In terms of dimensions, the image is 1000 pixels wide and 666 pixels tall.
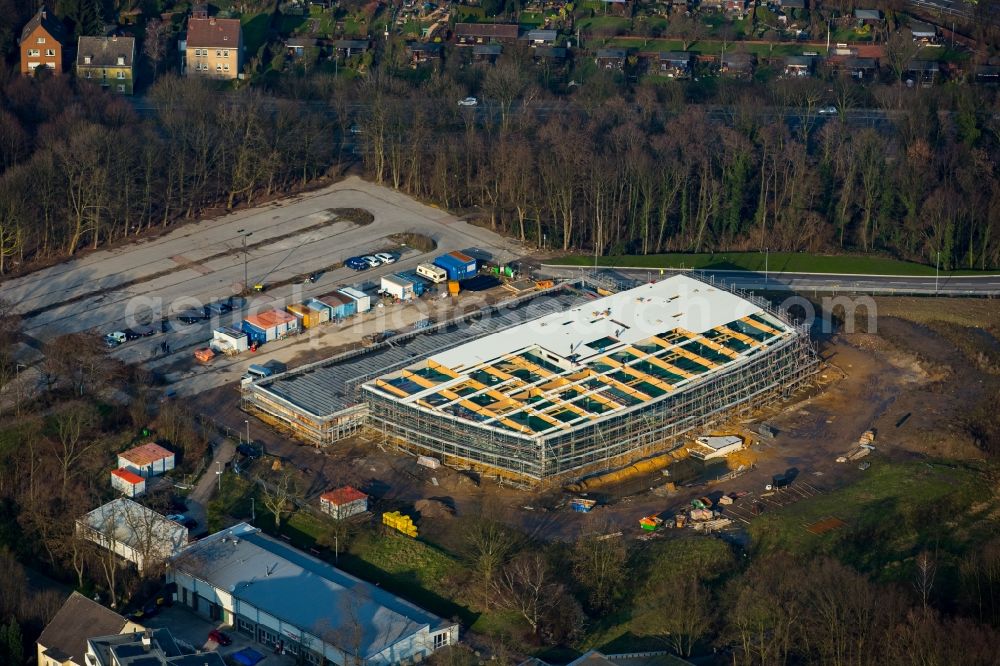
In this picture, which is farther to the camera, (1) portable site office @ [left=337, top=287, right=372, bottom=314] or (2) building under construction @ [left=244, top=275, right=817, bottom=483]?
(1) portable site office @ [left=337, top=287, right=372, bottom=314]

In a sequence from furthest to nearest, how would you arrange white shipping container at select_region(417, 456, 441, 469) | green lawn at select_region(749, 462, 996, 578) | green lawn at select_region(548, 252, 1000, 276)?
green lawn at select_region(548, 252, 1000, 276) < white shipping container at select_region(417, 456, 441, 469) < green lawn at select_region(749, 462, 996, 578)

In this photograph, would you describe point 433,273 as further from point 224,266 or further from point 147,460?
point 147,460

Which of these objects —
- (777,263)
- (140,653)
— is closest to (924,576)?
(140,653)

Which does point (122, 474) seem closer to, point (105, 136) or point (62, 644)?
point (62, 644)

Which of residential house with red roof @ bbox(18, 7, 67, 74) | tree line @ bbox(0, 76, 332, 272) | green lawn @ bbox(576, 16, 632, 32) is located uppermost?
green lawn @ bbox(576, 16, 632, 32)

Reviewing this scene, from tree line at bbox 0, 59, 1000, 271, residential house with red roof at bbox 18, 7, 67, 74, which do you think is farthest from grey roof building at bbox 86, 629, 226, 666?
residential house with red roof at bbox 18, 7, 67, 74

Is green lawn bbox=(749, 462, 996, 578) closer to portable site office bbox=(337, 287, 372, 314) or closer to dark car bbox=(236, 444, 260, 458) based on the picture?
dark car bbox=(236, 444, 260, 458)
